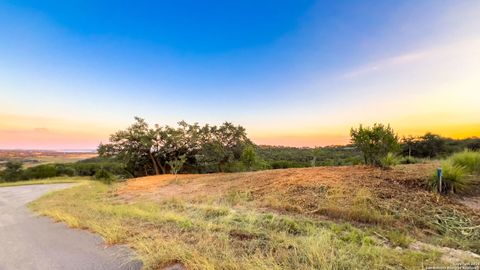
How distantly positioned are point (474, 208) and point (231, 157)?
1597 centimetres

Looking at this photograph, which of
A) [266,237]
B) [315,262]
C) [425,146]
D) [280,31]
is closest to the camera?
A: [315,262]

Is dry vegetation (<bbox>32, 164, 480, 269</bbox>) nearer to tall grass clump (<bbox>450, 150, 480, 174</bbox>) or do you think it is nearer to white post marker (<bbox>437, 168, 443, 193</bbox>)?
white post marker (<bbox>437, 168, 443, 193</bbox>)

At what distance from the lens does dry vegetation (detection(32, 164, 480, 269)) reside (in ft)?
→ 8.43

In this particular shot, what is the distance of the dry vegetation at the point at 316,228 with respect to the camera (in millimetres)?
2568

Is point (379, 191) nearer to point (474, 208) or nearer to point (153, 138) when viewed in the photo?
point (474, 208)

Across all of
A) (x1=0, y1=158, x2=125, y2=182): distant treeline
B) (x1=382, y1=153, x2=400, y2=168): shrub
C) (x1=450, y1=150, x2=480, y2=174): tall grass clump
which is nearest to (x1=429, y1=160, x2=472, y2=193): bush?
(x1=450, y1=150, x2=480, y2=174): tall grass clump

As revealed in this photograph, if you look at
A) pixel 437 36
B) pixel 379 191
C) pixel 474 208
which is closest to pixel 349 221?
pixel 379 191

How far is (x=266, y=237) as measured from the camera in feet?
11.0

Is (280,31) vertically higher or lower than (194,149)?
higher

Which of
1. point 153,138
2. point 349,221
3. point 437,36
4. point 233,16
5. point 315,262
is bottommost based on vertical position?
point 349,221

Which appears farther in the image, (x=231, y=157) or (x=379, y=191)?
(x=231, y=157)

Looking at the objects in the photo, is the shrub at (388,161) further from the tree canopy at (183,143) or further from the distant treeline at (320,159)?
the tree canopy at (183,143)

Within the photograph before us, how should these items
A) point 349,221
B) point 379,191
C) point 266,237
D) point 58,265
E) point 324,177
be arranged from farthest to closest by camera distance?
point 324,177, point 379,191, point 349,221, point 266,237, point 58,265

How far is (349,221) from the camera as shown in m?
4.56
